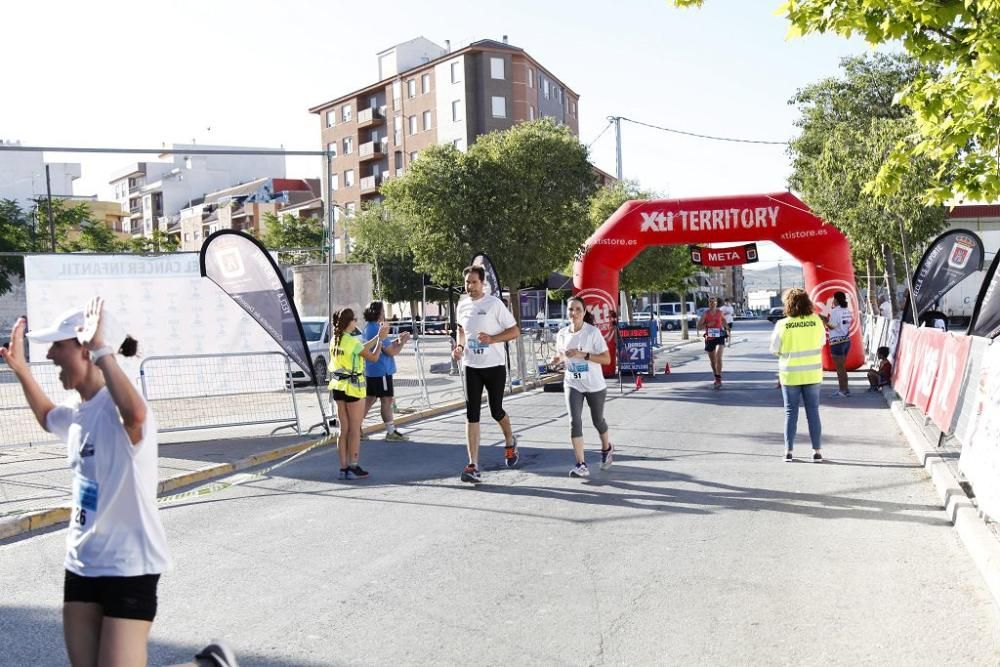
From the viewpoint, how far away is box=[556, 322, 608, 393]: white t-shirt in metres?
9.26

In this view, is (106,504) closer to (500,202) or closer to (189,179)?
(500,202)

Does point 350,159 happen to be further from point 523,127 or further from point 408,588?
point 408,588

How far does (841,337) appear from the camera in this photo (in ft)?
55.2

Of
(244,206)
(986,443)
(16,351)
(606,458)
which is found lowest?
(606,458)

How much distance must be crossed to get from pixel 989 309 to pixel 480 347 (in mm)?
7696

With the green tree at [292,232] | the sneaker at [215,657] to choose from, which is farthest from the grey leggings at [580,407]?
the green tree at [292,232]

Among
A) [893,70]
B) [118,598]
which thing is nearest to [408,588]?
[118,598]

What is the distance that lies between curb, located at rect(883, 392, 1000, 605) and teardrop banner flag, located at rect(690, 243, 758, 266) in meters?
13.0

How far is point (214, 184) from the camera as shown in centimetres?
10381

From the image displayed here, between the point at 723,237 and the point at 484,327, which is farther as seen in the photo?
the point at 723,237

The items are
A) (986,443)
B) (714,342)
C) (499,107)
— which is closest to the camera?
(986,443)

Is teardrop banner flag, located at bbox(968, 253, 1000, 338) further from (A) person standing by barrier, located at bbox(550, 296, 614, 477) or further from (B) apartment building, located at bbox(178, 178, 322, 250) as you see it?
(B) apartment building, located at bbox(178, 178, 322, 250)

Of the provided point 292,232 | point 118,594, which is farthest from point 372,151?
point 118,594

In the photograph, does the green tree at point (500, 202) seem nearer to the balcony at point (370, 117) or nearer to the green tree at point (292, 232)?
the green tree at point (292, 232)
